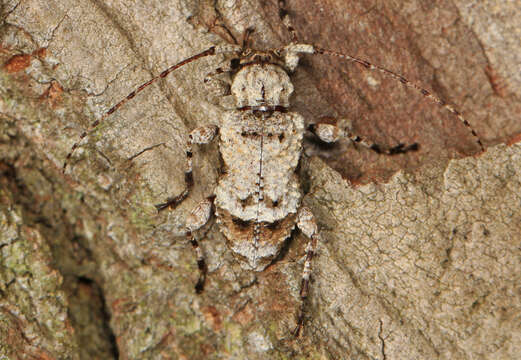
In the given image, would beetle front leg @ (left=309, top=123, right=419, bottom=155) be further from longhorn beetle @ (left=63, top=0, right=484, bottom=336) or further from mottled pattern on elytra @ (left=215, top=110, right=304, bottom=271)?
mottled pattern on elytra @ (left=215, top=110, right=304, bottom=271)

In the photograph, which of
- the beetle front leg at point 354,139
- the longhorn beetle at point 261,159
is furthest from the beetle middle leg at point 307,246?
the beetle front leg at point 354,139

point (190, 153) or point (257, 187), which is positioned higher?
point (190, 153)

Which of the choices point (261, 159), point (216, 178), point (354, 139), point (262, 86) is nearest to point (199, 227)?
point (216, 178)

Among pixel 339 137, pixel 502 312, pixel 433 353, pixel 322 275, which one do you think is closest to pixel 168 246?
pixel 322 275

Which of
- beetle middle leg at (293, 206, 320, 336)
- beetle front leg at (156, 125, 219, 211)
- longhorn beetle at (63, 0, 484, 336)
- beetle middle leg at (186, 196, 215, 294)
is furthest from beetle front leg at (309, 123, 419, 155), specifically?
beetle middle leg at (186, 196, 215, 294)

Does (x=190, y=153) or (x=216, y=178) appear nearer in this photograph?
(x=190, y=153)

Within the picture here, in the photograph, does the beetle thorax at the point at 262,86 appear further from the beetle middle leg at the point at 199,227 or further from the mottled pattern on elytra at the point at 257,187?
the beetle middle leg at the point at 199,227

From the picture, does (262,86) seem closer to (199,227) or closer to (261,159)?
(261,159)
